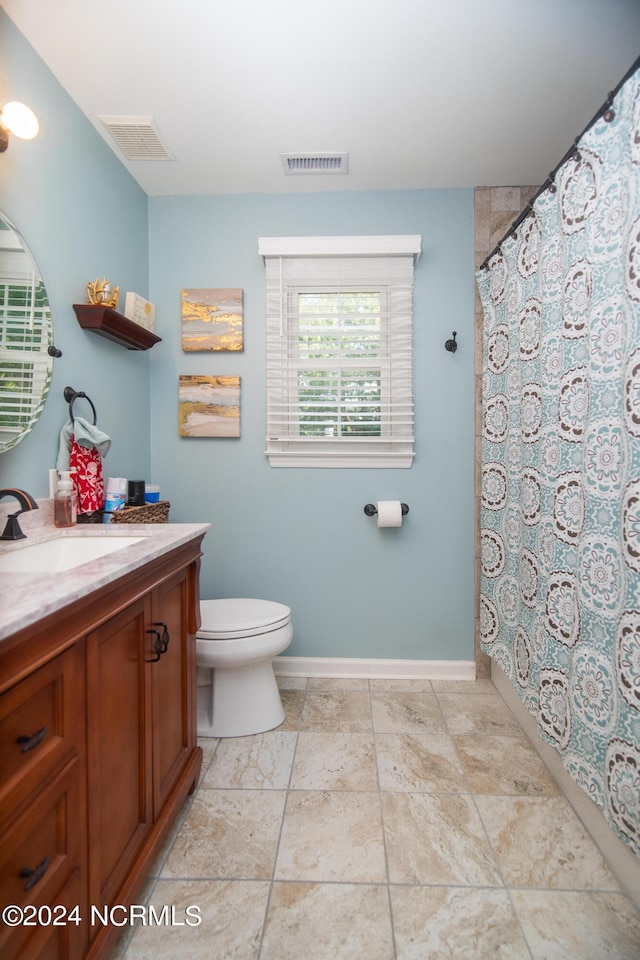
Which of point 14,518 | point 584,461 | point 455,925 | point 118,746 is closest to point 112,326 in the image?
point 14,518

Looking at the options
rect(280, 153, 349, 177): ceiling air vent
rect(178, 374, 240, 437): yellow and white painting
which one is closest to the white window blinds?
rect(178, 374, 240, 437): yellow and white painting

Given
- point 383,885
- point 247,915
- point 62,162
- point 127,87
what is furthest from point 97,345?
point 383,885

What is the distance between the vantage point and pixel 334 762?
166 centimetres

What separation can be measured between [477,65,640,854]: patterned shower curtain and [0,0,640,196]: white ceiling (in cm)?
49

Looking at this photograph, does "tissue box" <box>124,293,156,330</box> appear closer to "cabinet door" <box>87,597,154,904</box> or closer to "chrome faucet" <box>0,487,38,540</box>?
"chrome faucet" <box>0,487,38,540</box>

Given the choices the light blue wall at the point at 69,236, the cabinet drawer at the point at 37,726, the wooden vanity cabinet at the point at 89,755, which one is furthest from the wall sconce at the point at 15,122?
the cabinet drawer at the point at 37,726

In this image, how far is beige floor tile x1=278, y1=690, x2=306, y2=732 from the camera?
189cm

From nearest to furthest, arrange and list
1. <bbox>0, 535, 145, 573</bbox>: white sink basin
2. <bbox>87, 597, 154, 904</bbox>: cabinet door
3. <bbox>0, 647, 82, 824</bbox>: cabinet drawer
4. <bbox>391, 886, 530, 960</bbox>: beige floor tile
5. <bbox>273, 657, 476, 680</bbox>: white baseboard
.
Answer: <bbox>0, 647, 82, 824</bbox>: cabinet drawer, <bbox>87, 597, 154, 904</bbox>: cabinet door, <bbox>391, 886, 530, 960</bbox>: beige floor tile, <bbox>0, 535, 145, 573</bbox>: white sink basin, <bbox>273, 657, 476, 680</bbox>: white baseboard

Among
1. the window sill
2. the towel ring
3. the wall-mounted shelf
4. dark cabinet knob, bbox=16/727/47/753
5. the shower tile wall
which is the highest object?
the shower tile wall

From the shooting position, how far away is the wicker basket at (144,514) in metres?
1.74

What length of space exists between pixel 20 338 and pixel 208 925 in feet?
5.37

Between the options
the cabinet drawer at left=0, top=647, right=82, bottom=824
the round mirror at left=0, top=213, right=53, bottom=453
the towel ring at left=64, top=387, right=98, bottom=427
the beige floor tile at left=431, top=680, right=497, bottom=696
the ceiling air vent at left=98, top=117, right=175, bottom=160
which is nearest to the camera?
the cabinet drawer at left=0, top=647, right=82, bottom=824

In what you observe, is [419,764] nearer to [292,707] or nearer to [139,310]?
[292,707]

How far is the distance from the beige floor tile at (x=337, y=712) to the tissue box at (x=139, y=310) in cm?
Answer: 181
